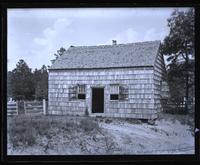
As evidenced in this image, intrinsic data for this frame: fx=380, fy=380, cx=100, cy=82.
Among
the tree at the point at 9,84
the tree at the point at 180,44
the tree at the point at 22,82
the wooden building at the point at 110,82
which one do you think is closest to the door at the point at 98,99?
the wooden building at the point at 110,82

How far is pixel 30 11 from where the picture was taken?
18.8 ft

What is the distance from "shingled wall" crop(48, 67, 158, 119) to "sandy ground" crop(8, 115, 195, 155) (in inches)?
7.5

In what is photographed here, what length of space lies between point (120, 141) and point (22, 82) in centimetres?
178

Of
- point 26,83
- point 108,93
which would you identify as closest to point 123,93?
point 108,93

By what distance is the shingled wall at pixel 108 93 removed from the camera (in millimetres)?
5988

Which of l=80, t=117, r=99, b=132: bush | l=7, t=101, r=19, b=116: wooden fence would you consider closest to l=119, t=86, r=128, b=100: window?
l=80, t=117, r=99, b=132: bush

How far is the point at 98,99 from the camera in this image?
6102mm

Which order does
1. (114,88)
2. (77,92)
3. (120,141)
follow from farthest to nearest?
(77,92) < (114,88) < (120,141)

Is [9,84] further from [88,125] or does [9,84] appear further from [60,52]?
[88,125]
